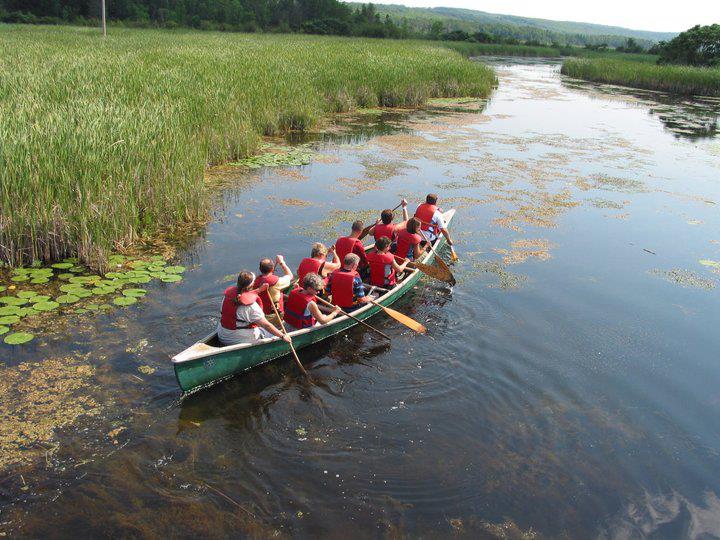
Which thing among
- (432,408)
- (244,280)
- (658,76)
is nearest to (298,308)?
(244,280)

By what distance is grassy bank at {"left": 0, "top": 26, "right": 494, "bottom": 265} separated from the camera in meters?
7.63

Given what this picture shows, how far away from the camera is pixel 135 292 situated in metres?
7.59

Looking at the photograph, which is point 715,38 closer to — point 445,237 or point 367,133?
point 367,133

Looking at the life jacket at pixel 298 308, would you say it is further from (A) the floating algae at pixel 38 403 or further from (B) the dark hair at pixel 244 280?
(A) the floating algae at pixel 38 403

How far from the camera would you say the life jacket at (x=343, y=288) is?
726 centimetres

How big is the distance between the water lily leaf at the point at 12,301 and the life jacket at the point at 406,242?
5115 millimetres

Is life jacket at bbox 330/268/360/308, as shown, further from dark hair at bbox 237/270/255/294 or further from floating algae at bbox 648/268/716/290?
floating algae at bbox 648/268/716/290

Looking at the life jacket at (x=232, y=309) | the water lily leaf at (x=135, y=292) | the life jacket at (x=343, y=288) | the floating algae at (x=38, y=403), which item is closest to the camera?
the floating algae at (x=38, y=403)

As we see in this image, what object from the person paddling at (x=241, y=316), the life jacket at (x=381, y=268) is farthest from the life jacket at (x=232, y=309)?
the life jacket at (x=381, y=268)

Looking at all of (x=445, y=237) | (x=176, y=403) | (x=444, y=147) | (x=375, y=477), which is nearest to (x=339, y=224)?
(x=445, y=237)

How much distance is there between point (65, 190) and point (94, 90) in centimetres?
541

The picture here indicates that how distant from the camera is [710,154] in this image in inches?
744

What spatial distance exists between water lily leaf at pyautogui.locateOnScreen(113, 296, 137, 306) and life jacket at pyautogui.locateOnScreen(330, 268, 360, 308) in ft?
8.45

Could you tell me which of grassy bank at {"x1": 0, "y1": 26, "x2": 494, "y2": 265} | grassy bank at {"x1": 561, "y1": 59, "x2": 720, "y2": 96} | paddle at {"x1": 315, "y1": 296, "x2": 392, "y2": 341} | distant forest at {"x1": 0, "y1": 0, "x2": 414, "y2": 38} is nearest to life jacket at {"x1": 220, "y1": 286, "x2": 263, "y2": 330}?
paddle at {"x1": 315, "y1": 296, "x2": 392, "y2": 341}
